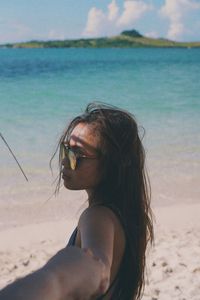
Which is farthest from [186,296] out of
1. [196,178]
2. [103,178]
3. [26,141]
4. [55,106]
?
[55,106]

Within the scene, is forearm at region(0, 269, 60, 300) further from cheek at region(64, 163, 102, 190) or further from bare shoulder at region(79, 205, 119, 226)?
cheek at region(64, 163, 102, 190)

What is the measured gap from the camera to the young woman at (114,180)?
133cm

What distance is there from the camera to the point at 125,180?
4.87ft

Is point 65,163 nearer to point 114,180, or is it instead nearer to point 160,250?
point 114,180

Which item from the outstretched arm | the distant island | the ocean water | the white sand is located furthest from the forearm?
the distant island

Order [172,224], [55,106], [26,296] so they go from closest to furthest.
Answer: [26,296]
[172,224]
[55,106]

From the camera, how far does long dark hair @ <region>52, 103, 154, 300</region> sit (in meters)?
1.37

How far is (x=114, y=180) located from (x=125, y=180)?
0.15 feet

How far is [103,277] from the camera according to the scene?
1.58 feet

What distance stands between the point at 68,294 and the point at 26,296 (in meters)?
0.04

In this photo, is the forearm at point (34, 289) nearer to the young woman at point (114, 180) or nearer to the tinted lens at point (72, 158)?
the young woman at point (114, 180)

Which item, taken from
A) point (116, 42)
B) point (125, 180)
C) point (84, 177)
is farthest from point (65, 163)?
point (116, 42)

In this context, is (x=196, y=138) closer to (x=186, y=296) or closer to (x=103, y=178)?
(x=186, y=296)

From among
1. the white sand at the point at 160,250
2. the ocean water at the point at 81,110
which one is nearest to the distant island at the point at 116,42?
the ocean water at the point at 81,110
